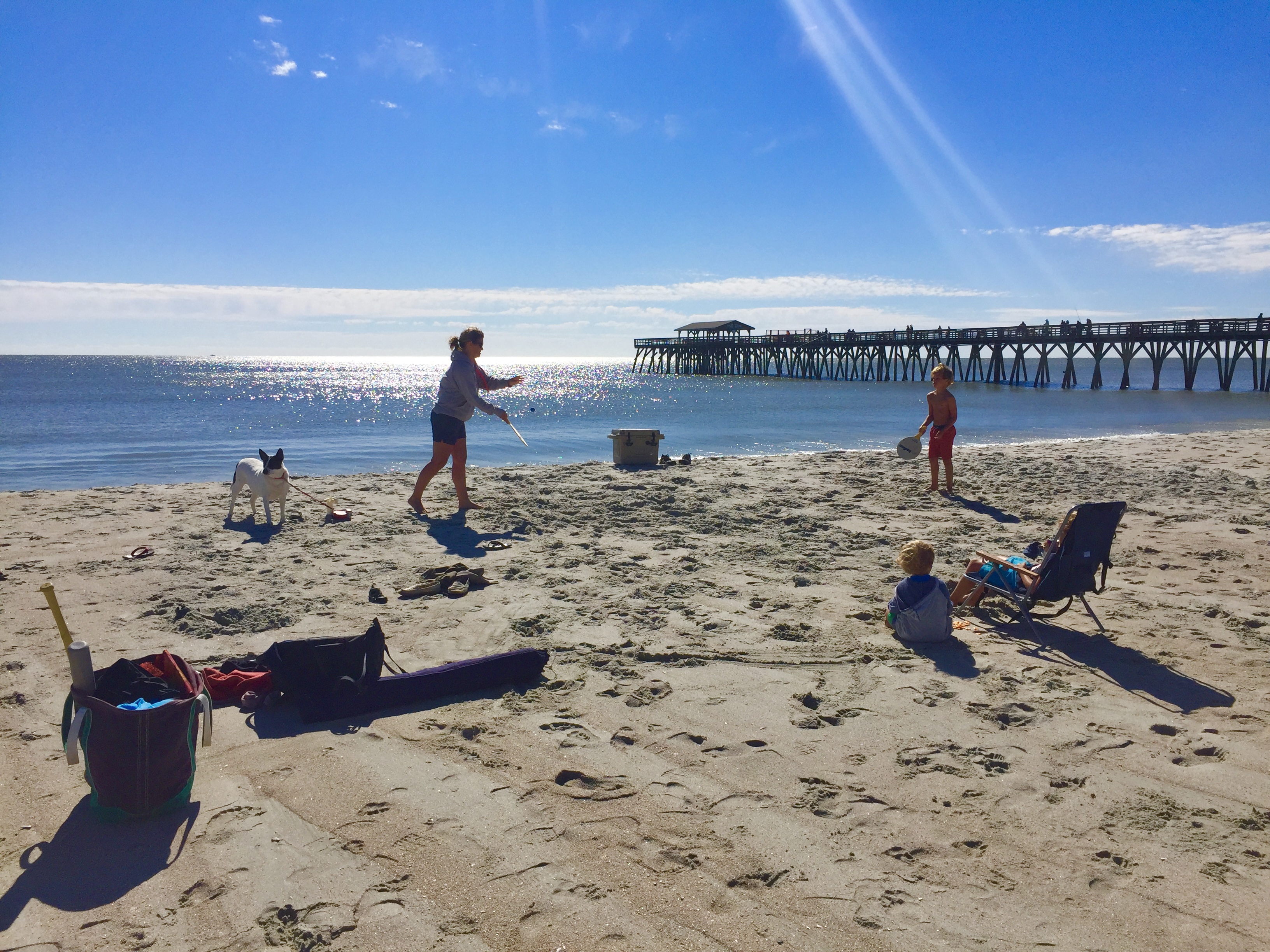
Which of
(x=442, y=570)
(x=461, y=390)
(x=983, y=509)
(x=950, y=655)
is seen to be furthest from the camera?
(x=983, y=509)

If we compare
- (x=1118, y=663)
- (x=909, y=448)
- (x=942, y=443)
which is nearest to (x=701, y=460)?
(x=909, y=448)

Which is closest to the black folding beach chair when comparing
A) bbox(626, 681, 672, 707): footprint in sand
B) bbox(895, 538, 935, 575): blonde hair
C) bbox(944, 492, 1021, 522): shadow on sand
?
bbox(895, 538, 935, 575): blonde hair

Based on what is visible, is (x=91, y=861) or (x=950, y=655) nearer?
(x=91, y=861)

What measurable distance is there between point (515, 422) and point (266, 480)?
83.0 ft

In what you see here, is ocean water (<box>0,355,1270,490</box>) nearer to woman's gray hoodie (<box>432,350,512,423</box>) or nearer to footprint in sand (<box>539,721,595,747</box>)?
woman's gray hoodie (<box>432,350,512,423</box>)

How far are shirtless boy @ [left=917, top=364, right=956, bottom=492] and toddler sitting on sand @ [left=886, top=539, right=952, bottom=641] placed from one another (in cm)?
503

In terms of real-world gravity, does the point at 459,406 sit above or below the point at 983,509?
above

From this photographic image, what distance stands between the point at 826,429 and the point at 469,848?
79.3ft

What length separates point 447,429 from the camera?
26.9 ft

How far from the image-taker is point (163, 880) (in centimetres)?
250

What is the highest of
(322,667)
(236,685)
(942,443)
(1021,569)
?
(942,443)

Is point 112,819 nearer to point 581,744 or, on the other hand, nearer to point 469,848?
point 469,848

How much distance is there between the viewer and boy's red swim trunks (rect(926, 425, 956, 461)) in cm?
955

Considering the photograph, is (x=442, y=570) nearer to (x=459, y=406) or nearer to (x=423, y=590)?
(x=423, y=590)
